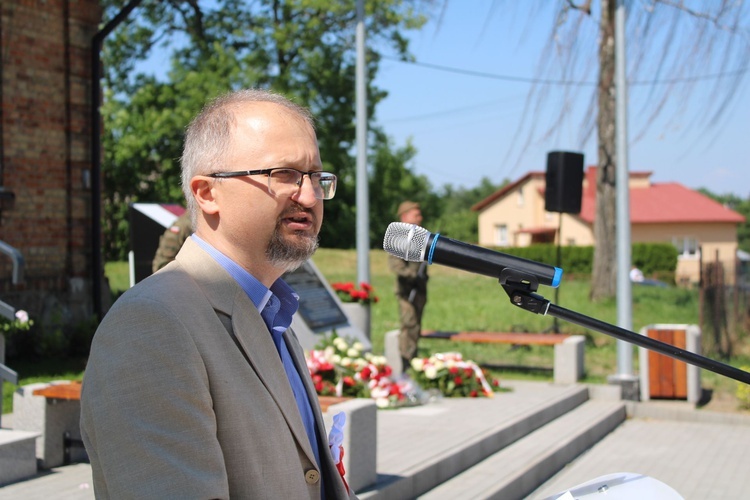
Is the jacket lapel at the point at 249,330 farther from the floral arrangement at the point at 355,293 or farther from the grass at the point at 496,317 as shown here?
the floral arrangement at the point at 355,293

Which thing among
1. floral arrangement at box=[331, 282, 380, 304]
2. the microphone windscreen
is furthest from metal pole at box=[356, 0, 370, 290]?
the microphone windscreen

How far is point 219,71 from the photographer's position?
3250cm

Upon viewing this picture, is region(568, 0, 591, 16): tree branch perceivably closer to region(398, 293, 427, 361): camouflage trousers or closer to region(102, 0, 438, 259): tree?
region(398, 293, 427, 361): camouflage trousers

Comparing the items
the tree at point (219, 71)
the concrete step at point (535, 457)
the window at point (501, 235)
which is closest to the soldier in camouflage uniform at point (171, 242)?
the concrete step at point (535, 457)

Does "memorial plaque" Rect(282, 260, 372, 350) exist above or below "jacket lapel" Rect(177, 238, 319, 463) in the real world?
below

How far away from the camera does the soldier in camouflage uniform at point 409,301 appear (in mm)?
10438

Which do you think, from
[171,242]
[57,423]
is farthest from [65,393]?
[171,242]

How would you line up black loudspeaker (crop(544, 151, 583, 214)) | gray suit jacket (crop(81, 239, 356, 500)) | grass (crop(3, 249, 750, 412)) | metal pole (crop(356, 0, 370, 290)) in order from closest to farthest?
gray suit jacket (crop(81, 239, 356, 500)) < metal pole (crop(356, 0, 370, 290)) < grass (crop(3, 249, 750, 412)) < black loudspeaker (crop(544, 151, 583, 214))

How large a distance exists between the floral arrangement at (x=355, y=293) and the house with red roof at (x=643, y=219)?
49.3 m

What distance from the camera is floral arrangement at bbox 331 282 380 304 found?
434 inches

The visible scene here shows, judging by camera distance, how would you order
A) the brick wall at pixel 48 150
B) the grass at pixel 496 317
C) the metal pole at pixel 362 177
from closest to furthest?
the brick wall at pixel 48 150 < the metal pole at pixel 362 177 < the grass at pixel 496 317

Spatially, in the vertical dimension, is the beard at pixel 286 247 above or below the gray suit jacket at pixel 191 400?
above

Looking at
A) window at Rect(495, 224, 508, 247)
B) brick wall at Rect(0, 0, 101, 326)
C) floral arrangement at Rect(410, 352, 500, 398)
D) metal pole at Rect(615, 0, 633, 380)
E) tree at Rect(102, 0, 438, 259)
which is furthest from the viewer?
window at Rect(495, 224, 508, 247)

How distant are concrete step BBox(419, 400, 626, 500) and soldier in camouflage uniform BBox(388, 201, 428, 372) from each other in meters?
2.07
